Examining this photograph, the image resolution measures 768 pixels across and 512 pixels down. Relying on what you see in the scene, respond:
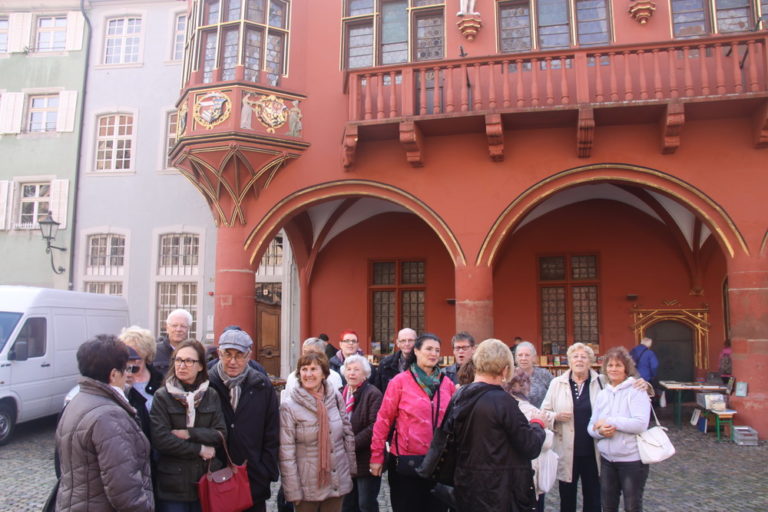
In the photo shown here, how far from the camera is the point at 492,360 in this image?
125 inches

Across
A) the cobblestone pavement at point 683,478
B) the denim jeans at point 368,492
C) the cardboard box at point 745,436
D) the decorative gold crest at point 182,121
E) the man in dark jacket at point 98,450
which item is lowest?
the cobblestone pavement at point 683,478

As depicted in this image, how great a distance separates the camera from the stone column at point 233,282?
970cm

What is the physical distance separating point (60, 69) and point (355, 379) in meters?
14.2

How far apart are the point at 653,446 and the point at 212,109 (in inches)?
311

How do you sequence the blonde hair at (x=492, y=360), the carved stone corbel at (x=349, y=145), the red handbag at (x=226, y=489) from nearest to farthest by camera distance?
the blonde hair at (x=492, y=360) → the red handbag at (x=226, y=489) → the carved stone corbel at (x=349, y=145)

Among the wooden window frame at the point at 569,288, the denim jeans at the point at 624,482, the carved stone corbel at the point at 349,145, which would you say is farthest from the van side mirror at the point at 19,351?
the wooden window frame at the point at 569,288

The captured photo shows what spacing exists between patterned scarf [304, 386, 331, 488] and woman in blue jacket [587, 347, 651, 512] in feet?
5.97

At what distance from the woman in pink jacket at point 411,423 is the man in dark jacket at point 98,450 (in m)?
1.54

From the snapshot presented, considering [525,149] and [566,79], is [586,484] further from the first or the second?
[566,79]

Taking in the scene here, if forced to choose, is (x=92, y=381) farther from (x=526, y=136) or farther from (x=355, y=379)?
(x=526, y=136)

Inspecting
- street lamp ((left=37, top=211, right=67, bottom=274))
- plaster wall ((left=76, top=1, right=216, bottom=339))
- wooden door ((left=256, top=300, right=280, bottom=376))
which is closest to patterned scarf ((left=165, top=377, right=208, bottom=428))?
wooden door ((left=256, top=300, right=280, bottom=376))

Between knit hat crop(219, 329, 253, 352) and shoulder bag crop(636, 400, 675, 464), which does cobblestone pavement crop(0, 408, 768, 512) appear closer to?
shoulder bag crop(636, 400, 675, 464)

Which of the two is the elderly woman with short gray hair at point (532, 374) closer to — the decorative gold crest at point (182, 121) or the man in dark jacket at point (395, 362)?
the man in dark jacket at point (395, 362)

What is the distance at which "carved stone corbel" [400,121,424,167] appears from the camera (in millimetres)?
8867
